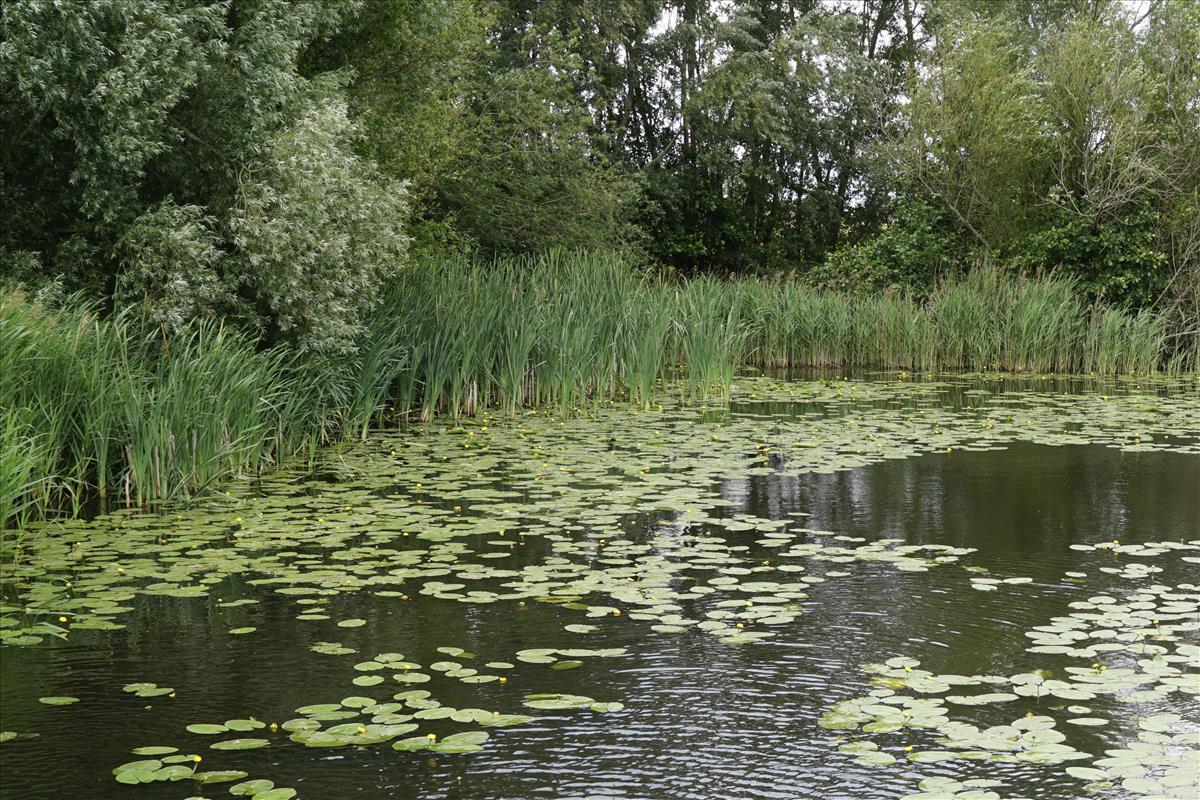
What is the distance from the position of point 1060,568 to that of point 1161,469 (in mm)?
3697

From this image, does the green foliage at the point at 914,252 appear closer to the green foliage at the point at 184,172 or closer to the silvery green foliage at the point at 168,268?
the green foliage at the point at 184,172

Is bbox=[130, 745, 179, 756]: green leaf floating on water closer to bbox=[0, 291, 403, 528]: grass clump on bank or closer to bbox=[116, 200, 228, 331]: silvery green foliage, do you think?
bbox=[0, 291, 403, 528]: grass clump on bank

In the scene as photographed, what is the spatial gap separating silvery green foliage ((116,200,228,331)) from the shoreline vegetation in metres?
0.19

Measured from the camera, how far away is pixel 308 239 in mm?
9578

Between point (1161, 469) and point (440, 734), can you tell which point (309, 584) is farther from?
point (1161, 469)

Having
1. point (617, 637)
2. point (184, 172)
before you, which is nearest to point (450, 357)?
point (184, 172)

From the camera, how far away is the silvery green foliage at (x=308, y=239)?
31.2 ft

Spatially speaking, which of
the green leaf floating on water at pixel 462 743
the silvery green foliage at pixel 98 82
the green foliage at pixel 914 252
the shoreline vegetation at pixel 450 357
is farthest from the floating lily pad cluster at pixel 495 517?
the green foliage at pixel 914 252

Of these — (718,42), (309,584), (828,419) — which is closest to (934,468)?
(828,419)

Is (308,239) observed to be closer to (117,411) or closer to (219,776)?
(117,411)

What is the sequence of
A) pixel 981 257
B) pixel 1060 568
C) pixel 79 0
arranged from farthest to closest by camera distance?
pixel 981 257, pixel 79 0, pixel 1060 568

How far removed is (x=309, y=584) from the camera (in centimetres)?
565

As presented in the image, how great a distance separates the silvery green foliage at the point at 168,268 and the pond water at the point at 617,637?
1.58m

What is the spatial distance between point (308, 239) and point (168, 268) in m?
1.10
